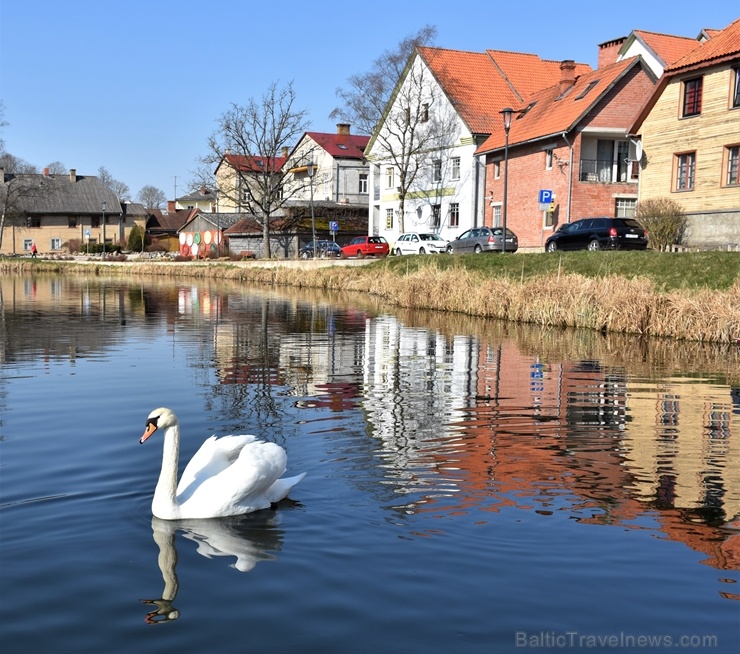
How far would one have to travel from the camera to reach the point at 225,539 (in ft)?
24.1

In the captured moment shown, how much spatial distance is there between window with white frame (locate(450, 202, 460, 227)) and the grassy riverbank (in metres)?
18.9

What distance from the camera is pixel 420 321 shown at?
26.9 meters

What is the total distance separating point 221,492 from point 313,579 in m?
1.43

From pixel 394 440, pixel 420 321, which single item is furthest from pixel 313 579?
pixel 420 321

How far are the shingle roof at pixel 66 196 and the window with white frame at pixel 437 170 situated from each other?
5578 cm

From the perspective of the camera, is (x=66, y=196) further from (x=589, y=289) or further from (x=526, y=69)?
(x=589, y=289)

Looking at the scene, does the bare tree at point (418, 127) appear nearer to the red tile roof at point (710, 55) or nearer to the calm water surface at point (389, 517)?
the red tile roof at point (710, 55)

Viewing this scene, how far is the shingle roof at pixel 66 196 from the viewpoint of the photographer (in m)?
104

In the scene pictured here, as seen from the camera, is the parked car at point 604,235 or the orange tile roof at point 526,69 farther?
the orange tile roof at point 526,69

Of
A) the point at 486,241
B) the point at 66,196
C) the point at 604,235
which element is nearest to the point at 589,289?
the point at 604,235

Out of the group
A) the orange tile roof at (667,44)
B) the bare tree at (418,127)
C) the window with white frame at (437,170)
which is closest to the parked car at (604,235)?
the orange tile roof at (667,44)

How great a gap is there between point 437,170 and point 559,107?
1282 cm

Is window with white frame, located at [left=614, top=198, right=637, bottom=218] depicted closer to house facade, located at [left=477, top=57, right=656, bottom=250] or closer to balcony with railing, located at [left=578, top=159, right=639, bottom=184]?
house facade, located at [left=477, top=57, right=656, bottom=250]

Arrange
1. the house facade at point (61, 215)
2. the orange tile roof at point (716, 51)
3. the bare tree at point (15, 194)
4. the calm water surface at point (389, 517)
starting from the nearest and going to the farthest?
1. the calm water surface at point (389, 517)
2. the orange tile roof at point (716, 51)
3. the bare tree at point (15, 194)
4. the house facade at point (61, 215)
